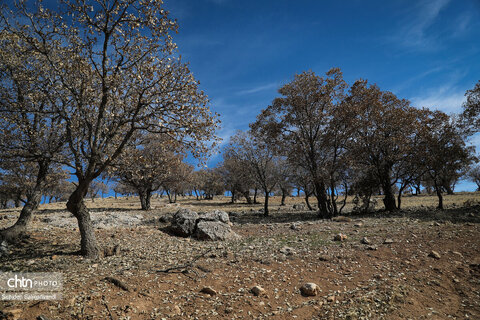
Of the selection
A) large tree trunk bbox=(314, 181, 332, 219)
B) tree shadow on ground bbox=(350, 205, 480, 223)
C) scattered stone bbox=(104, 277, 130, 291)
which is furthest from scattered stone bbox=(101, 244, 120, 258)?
tree shadow on ground bbox=(350, 205, 480, 223)

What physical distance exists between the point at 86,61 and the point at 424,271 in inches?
672

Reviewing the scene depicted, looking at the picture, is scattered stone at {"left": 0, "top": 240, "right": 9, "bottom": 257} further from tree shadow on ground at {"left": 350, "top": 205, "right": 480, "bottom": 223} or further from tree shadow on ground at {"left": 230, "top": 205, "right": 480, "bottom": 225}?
tree shadow on ground at {"left": 350, "top": 205, "right": 480, "bottom": 223}

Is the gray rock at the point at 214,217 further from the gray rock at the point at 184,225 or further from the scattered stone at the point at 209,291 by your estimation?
the scattered stone at the point at 209,291

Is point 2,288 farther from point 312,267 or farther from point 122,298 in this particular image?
point 312,267

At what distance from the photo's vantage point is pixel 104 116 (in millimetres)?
11188

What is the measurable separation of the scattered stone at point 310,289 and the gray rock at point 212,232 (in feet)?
25.0

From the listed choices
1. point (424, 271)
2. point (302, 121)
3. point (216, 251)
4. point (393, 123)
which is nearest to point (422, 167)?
point (393, 123)

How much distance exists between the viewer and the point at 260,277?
8.76 metres

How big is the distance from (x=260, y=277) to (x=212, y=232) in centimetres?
667

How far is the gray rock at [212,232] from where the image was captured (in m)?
14.8

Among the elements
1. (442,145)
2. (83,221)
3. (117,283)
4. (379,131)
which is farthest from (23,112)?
(442,145)

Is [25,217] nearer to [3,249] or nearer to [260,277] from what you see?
[3,249]

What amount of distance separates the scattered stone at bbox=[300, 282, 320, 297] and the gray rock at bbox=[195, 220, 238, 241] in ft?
25.0

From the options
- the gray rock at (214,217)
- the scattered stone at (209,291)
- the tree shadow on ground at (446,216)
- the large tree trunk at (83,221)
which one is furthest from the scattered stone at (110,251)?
the tree shadow on ground at (446,216)
